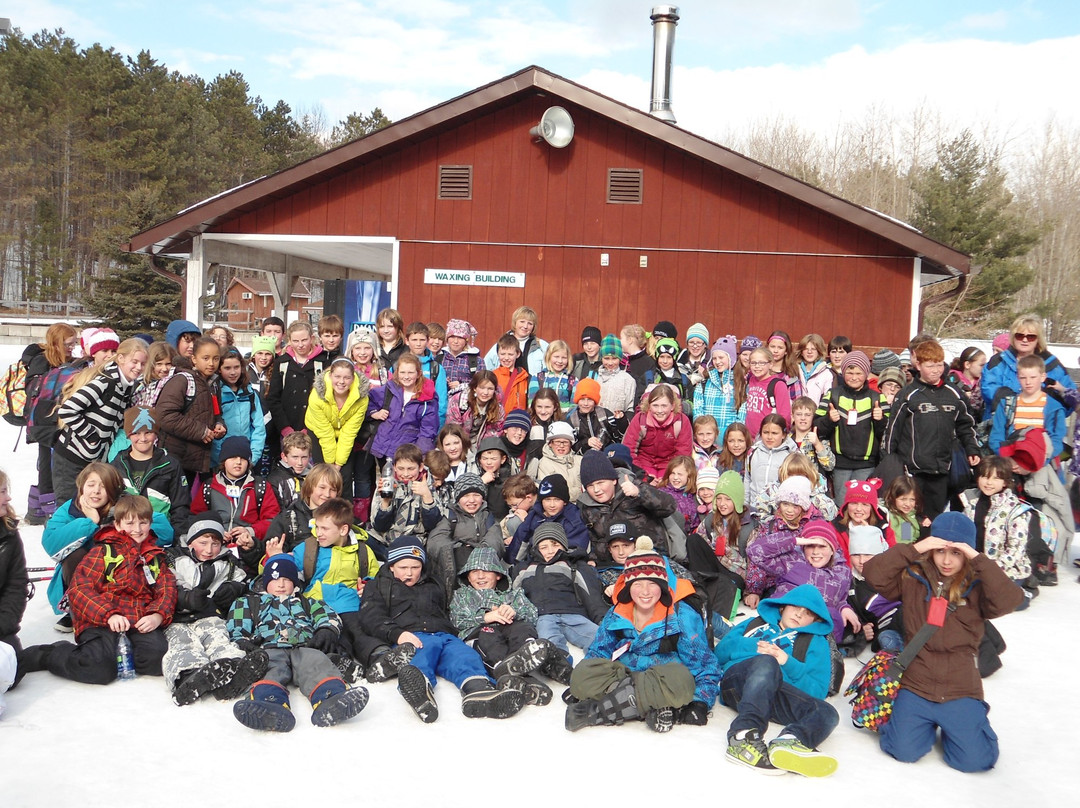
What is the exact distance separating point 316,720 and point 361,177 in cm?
877

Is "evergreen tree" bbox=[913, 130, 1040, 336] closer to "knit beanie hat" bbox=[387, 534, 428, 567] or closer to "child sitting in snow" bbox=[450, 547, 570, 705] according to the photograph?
"child sitting in snow" bbox=[450, 547, 570, 705]

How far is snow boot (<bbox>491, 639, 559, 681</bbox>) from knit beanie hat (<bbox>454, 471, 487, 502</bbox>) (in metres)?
1.53

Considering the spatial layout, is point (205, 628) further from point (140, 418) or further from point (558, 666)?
point (140, 418)

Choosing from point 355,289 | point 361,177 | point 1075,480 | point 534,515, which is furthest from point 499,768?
point 355,289

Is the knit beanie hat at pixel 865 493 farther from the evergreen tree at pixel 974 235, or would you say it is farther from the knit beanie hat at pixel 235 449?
the evergreen tree at pixel 974 235

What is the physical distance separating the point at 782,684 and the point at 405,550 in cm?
221

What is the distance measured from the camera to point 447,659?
4773 mm

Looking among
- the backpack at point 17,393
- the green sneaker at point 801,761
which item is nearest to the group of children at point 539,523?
the green sneaker at point 801,761

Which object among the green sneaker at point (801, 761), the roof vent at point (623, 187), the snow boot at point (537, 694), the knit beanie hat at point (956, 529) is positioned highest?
the roof vent at point (623, 187)

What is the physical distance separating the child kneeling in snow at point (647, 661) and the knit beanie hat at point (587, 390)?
2.66 m

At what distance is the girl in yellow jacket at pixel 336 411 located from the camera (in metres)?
6.79

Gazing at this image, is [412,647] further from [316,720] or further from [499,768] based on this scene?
[499,768]

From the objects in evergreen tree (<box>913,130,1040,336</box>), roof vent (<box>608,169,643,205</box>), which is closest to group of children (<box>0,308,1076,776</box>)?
roof vent (<box>608,169,643,205</box>)

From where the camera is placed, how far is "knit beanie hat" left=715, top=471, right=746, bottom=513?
244 inches
